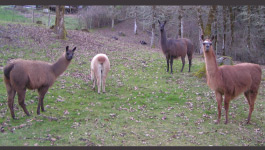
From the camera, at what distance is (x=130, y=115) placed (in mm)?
7223

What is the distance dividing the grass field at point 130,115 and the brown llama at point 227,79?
90 cm

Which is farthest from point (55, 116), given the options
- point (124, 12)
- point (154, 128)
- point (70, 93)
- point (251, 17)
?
point (124, 12)

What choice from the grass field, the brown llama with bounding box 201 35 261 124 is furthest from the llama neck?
the grass field

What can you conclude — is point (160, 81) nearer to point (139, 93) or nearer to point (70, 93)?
point (139, 93)

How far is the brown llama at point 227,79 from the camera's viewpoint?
6750mm

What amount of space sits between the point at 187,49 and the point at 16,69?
9906 millimetres

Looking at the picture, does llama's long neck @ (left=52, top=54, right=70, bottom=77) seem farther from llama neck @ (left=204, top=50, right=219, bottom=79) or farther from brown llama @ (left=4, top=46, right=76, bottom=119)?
llama neck @ (left=204, top=50, right=219, bottom=79)

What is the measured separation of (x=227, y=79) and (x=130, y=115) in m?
3.18

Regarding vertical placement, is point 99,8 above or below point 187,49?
above

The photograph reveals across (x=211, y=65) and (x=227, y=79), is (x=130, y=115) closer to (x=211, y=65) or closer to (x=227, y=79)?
(x=211, y=65)

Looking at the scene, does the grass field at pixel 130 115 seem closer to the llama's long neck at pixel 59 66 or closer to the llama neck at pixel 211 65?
the llama's long neck at pixel 59 66

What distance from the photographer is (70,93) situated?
8.77m

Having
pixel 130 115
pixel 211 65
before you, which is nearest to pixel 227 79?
Answer: pixel 211 65

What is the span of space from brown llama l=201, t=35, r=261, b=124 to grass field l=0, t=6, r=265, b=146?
2.95 feet
